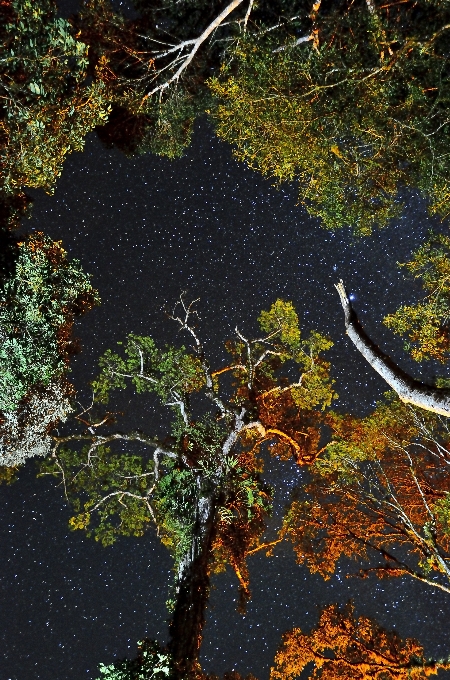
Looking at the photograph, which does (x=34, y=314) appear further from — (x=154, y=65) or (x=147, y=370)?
(x=154, y=65)

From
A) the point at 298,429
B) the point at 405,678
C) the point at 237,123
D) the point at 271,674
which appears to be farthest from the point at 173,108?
the point at 271,674

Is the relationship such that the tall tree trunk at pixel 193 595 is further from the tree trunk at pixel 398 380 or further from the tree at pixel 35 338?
the tree trunk at pixel 398 380

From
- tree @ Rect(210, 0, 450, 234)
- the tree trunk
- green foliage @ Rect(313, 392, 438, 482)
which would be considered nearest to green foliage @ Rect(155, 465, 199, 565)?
green foliage @ Rect(313, 392, 438, 482)

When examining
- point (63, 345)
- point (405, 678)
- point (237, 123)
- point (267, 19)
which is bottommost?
point (405, 678)

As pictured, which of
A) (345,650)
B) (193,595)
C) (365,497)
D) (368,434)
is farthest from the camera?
(368,434)

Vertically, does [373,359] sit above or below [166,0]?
below

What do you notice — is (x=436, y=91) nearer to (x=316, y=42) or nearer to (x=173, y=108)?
(x=316, y=42)

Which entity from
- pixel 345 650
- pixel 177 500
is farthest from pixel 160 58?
pixel 345 650

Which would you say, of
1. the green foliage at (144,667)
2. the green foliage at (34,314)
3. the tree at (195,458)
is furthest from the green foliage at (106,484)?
the green foliage at (144,667)
